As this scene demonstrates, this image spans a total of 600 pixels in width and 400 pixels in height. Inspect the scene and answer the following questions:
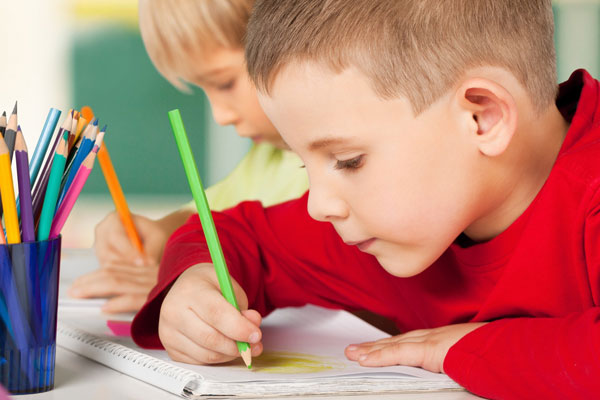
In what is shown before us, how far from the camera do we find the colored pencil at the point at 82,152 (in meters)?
0.50

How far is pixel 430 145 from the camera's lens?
54 cm

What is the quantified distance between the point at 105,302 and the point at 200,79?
0.32 meters

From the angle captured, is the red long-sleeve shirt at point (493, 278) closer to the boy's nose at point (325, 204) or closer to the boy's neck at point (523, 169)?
the boy's neck at point (523, 169)

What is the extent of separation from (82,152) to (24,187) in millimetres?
40

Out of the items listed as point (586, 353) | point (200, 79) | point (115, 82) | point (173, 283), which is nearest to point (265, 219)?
point (173, 283)

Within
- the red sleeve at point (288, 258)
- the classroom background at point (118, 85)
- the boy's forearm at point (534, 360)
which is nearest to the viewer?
the boy's forearm at point (534, 360)

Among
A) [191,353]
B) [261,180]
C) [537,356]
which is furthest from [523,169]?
[261,180]

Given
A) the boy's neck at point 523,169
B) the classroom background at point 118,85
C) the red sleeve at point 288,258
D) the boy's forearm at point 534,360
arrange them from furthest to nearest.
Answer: the classroom background at point 118,85
the red sleeve at point 288,258
the boy's neck at point 523,169
the boy's forearm at point 534,360

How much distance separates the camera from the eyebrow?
538 mm

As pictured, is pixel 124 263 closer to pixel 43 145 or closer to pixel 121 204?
pixel 121 204

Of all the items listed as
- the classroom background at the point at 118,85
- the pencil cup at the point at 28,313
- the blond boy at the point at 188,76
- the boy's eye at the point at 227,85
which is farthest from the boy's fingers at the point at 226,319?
the classroom background at the point at 118,85

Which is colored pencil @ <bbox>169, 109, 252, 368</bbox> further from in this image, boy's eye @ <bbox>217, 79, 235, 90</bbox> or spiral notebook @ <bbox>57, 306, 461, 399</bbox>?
boy's eye @ <bbox>217, 79, 235, 90</bbox>

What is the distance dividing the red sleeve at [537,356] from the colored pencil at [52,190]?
26 cm

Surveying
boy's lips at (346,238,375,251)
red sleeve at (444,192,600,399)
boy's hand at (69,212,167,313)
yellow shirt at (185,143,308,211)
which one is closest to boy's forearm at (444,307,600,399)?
red sleeve at (444,192,600,399)
